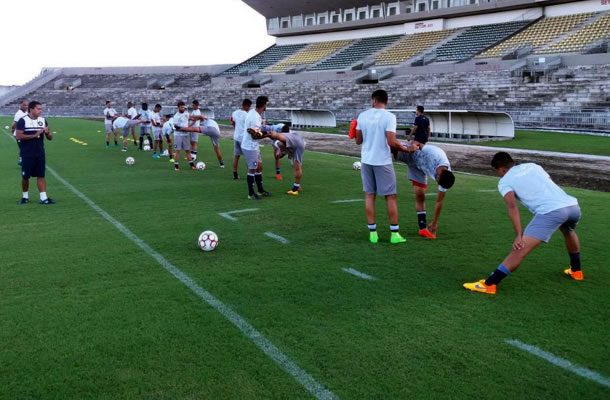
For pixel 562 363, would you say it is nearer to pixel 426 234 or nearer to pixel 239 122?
pixel 426 234

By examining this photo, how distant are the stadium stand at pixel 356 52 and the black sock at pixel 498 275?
152 feet

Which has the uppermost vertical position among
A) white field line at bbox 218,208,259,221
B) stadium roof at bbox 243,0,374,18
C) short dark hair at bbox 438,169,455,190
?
stadium roof at bbox 243,0,374,18

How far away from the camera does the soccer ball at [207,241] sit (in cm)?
752

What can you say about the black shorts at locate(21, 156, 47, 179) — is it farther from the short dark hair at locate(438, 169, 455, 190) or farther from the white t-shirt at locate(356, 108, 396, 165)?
the short dark hair at locate(438, 169, 455, 190)

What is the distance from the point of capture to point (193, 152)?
17.6m

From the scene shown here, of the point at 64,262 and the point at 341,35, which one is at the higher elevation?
the point at 341,35

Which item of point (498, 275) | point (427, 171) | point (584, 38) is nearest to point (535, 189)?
point (498, 275)

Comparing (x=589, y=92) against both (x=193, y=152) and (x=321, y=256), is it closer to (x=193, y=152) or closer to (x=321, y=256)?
(x=193, y=152)

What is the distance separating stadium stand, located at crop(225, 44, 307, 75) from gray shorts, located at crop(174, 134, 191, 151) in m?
44.3

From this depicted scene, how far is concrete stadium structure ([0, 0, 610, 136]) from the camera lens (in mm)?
32688

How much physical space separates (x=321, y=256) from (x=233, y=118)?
795 centimetres

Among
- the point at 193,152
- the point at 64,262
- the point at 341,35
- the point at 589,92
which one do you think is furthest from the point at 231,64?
the point at 64,262

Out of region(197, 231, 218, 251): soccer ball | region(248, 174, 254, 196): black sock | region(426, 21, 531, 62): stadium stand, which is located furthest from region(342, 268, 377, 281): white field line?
region(426, 21, 531, 62): stadium stand

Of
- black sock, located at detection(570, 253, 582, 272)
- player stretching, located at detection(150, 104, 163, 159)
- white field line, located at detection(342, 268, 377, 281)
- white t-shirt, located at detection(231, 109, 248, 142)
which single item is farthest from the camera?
player stretching, located at detection(150, 104, 163, 159)
